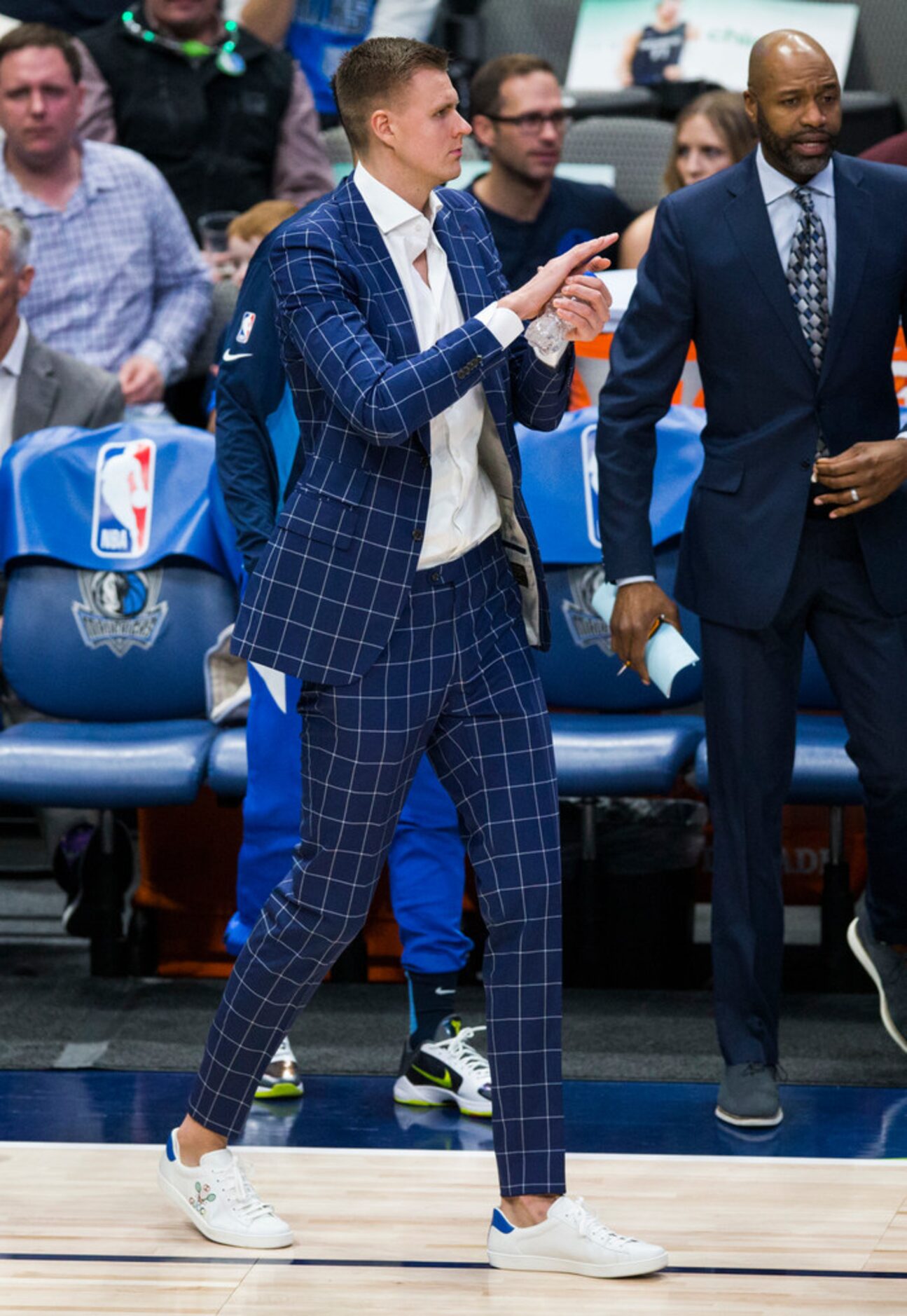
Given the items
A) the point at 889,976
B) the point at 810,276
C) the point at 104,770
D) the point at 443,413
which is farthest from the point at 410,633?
A: the point at 104,770

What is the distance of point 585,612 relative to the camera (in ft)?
14.4

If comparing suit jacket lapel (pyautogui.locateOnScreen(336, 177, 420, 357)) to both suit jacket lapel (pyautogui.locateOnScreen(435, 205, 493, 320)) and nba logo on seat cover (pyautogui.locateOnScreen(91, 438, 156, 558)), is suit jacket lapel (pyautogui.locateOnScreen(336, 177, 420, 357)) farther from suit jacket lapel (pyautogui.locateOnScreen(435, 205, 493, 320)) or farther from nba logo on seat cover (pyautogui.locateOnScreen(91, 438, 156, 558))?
nba logo on seat cover (pyautogui.locateOnScreen(91, 438, 156, 558))

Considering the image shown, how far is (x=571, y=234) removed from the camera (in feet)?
18.3

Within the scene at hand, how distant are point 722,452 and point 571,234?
242 cm

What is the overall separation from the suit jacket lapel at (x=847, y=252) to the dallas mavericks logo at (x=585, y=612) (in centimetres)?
121

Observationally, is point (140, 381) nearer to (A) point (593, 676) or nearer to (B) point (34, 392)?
(B) point (34, 392)

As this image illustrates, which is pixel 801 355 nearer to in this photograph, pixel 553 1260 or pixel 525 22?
pixel 553 1260

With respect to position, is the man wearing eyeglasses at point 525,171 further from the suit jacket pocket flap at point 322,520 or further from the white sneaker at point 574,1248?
the white sneaker at point 574,1248

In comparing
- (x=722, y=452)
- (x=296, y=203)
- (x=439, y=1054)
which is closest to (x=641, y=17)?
(x=296, y=203)

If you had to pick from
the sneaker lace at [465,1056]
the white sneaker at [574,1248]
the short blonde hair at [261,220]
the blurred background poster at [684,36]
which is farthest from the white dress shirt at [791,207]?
the blurred background poster at [684,36]

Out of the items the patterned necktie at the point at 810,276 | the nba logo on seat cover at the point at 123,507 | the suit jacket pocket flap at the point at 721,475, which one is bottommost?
the nba logo on seat cover at the point at 123,507

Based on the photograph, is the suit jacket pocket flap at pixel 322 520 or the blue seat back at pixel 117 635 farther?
the blue seat back at pixel 117 635

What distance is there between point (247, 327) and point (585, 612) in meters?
1.24

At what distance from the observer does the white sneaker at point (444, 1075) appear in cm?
347
